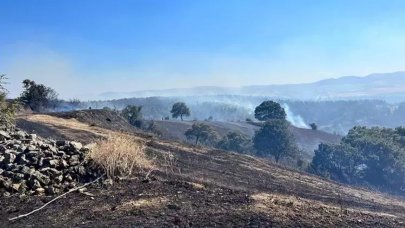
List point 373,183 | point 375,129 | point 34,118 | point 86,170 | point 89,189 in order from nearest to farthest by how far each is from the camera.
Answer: point 89,189 < point 86,170 < point 34,118 < point 373,183 < point 375,129

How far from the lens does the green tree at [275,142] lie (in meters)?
59.0

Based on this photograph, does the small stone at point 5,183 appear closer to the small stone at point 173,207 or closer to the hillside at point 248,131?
the small stone at point 173,207

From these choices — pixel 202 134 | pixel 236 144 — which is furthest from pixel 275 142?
pixel 202 134

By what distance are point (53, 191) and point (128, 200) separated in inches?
69.9

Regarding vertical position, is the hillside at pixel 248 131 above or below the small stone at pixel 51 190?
below

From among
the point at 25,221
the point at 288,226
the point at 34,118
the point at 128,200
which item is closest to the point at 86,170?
the point at 128,200

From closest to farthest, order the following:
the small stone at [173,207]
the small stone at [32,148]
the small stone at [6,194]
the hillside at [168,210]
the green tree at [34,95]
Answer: the hillside at [168,210], the small stone at [173,207], the small stone at [6,194], the small stone at [32,148], the green tree at [34,95]

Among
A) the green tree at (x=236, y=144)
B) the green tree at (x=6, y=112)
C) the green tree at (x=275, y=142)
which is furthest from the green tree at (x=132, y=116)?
the green tree at (x=6, y=112)

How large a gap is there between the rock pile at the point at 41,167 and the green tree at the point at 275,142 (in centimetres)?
4771

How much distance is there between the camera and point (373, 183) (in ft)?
163

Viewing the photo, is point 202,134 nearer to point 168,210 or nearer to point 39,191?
point 39,191

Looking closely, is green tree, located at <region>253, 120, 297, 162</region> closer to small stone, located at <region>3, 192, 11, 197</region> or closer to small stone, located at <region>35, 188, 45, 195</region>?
small stone, located at <region>35, 188, 45, 195</region>

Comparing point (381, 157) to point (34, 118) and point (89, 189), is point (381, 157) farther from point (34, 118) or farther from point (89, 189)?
point (89, 189)

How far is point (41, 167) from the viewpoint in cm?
1115
